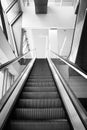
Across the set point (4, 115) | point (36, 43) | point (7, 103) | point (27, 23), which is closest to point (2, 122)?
point (4, 115)

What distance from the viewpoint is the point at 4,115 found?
193 centimetres

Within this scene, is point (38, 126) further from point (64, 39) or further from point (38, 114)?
point (64, 39)

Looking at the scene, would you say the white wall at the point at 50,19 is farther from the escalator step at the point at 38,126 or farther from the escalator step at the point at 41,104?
the escalator step at the point at 38,126

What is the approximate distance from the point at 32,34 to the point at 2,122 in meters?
13.8

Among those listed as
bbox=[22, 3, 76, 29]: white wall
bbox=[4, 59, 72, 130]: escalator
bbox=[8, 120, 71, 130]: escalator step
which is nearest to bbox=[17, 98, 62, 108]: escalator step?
bbox=[4, 59, 72, 130]: escalator

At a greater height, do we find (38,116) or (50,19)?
(38,116)

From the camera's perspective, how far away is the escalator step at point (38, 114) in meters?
2.18

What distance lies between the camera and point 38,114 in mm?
2193

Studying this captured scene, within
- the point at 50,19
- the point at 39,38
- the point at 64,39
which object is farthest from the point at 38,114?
the point at 39,38

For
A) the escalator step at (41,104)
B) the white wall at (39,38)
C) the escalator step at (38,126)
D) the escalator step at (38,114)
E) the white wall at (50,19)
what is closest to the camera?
the escalator step at (38,126)

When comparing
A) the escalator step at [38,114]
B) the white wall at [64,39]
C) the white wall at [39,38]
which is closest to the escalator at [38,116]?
the escalator step at [38,114]

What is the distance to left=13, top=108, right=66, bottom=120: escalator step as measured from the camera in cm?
218

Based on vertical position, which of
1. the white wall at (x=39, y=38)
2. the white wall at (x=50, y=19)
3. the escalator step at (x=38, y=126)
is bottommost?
the white wall at (x=39, y=38)

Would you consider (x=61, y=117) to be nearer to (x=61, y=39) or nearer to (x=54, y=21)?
(x=54, y=21)
